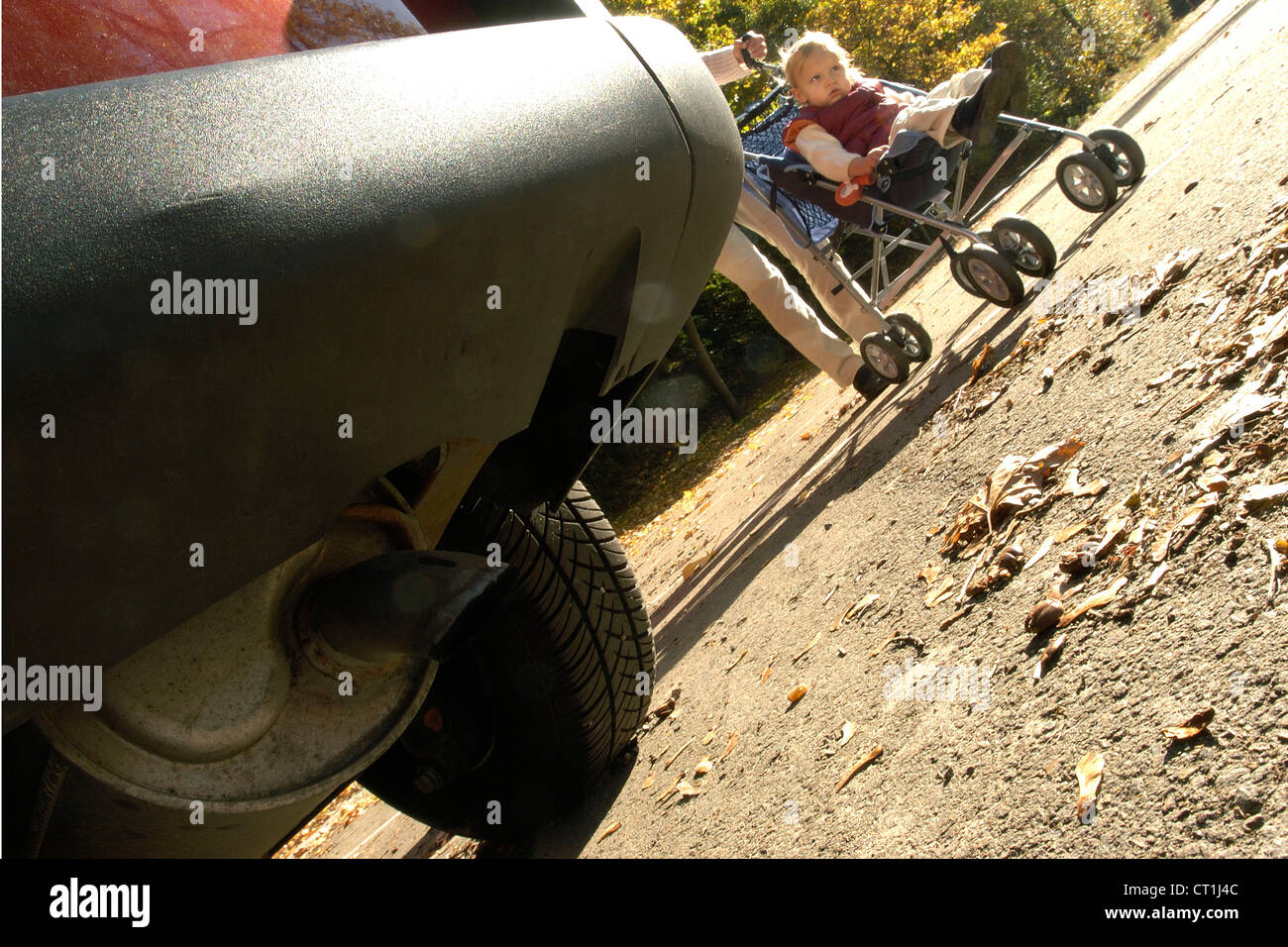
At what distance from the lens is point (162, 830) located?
5.16ft

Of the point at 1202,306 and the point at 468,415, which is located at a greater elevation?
the point at 468,415

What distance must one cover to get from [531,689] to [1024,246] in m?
3.83

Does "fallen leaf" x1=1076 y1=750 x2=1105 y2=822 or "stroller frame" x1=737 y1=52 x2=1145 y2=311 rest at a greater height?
"stroller frame" x1=737 y1=52 x2=1145 y2=311

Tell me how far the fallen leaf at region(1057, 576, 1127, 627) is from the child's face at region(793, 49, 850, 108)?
4416 millimetres

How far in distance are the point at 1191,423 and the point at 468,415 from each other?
6.30 ft

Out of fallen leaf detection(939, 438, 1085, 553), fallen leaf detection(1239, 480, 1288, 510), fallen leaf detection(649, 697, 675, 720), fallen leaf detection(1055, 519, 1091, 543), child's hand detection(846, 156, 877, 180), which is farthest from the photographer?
child's hand detection(846, 156, 877, 180)

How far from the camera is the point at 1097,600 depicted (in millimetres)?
2299

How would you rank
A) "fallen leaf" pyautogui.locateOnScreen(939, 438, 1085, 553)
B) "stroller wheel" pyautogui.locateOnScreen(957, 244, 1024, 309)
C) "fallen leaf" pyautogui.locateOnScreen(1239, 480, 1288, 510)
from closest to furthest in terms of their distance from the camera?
"fallen leaf" pyautogui.locateOnScreen(1239, 480, 1288, 510) → "fallen leaf" pyautogui.locateOnScreen(939, 438, 1085, 553) → "stroller wheel" pyautogui.locateOnScreen(957, 244, 1024, 309)

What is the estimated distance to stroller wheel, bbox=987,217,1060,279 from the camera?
17.7 feet

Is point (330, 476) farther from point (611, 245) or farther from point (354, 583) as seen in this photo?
point (611, 245)

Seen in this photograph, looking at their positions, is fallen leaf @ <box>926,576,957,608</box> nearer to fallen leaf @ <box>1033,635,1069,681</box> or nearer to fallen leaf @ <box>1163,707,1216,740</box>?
fallen leaf @ <box>1033,635,1069,681</box>

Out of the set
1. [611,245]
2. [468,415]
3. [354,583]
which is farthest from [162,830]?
[611,245]

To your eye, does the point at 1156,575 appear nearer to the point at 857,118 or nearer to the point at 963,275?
the point at 963,275

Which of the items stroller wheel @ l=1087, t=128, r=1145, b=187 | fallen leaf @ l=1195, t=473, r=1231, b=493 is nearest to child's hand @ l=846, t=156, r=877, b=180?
stroller wheel @ l=1087, t=128, r=1145, b=187
